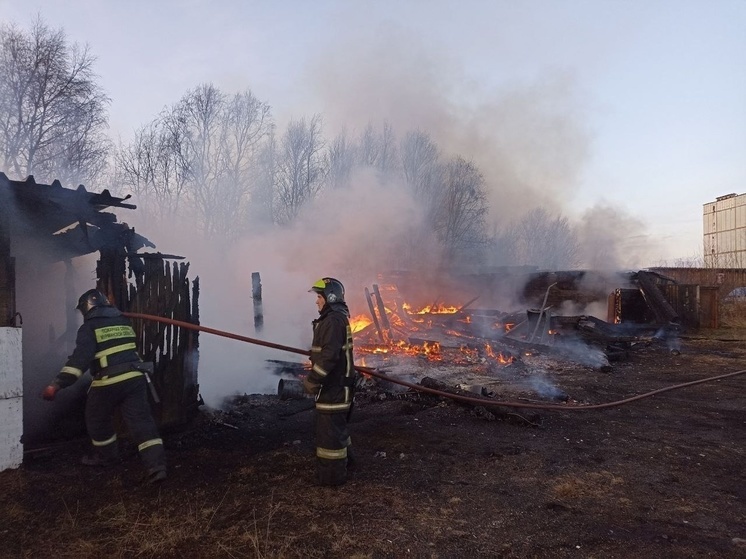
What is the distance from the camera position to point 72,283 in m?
7.27

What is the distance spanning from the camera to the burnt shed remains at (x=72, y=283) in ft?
16.0

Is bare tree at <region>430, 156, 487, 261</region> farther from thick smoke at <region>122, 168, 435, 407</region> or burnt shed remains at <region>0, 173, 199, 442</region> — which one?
burnt shed remains at <region>0, 173, 199, 442</region>

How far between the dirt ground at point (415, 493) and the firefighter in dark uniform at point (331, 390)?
240 millimetres

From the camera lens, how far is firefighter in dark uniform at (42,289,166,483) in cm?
436

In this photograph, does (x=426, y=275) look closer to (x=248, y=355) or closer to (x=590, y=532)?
(x=248, y=355)

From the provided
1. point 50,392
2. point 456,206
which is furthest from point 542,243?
point 50,392

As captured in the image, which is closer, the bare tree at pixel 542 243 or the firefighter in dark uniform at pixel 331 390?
the firefighter in dark uniform at pixel 331 390

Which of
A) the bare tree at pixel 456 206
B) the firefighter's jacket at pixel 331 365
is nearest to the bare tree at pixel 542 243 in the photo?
the bare tree at pixel 456 206

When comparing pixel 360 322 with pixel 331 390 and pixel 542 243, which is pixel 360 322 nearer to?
pixel 331 390

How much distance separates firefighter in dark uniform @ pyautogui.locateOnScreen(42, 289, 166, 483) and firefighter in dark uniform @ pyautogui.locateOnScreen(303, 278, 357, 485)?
1.61m

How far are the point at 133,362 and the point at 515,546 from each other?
3.90m

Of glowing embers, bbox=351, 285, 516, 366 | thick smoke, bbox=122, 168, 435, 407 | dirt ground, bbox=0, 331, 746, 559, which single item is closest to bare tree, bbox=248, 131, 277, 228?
thick smoke, bbox=122, 168, 435, 407

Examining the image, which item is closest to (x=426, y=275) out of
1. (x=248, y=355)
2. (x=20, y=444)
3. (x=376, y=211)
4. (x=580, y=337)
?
(x=376, y=211)

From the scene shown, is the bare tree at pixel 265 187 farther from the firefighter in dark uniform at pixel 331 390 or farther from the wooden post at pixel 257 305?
the firefighter in dark uniform at pixel 331 390
